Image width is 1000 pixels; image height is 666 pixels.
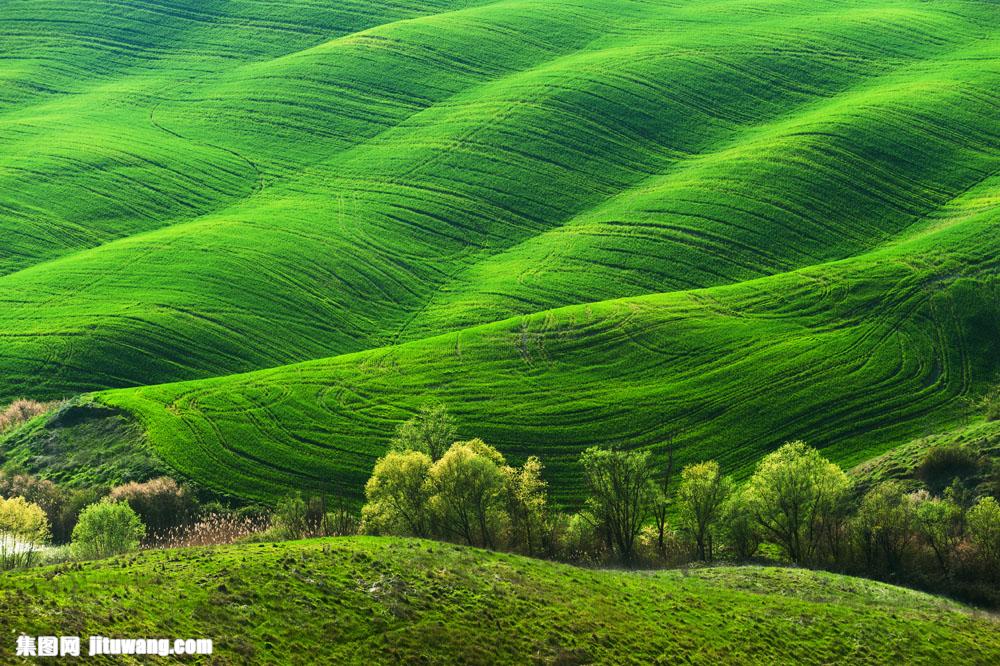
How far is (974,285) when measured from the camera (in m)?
94.7

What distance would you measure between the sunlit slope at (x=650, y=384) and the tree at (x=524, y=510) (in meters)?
10.4

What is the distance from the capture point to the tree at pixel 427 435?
237 ft

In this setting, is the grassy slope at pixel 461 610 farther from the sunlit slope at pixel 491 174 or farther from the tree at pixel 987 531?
the sunlit slope at pixel 491 174

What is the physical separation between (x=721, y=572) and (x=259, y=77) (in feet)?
401

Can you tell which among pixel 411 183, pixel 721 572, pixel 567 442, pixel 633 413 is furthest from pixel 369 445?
pixel 411 183

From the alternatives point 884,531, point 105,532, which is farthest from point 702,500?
point 105,532

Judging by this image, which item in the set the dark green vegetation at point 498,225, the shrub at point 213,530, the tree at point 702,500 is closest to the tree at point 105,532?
the shrub at point 213,530

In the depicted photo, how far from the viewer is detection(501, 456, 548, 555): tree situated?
63.6m

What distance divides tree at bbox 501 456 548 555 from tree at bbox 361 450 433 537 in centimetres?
502

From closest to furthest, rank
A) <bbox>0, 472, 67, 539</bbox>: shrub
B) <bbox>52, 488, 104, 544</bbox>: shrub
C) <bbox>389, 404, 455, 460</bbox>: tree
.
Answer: <bbox>52, 488, 104, 544</bbox>: shrub → <bbox>389, 404, 455, 460</bbox>: tree → <bbox>0, 472, 67, 539</bbox>: shrub

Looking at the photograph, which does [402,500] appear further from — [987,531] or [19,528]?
[987,531]

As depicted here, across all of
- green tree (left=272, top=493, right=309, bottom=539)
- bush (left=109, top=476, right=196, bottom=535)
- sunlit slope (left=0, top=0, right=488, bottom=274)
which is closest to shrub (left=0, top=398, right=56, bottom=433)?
bush (left=109, top=476, right=196, bottom=535)

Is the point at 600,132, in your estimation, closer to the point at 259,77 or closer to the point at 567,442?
the point at 259,77

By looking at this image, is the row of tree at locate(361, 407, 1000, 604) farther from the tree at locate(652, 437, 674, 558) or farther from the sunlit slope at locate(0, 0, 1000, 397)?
the sunlit slope at locate(0, 0, 1000, 397)
